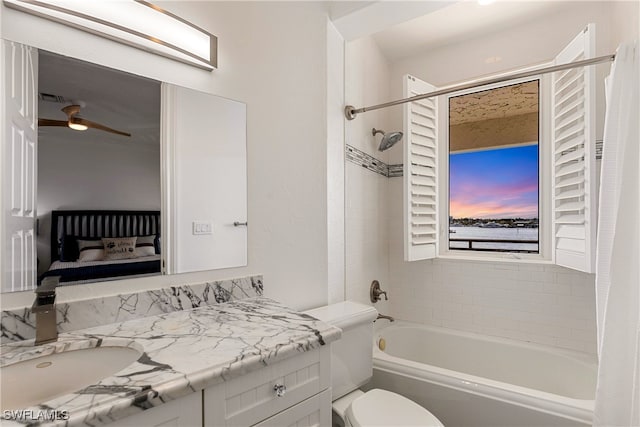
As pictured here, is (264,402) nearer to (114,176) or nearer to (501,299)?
(114,176)

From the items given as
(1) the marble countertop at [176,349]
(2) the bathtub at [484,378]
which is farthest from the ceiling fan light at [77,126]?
(2) the bathtub at [484,378]

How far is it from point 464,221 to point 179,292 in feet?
7.46

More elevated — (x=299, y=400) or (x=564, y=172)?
(x=564, y=172)

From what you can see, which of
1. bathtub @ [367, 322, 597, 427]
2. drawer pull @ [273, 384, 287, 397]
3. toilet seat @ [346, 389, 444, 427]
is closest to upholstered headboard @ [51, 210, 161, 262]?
drawer pull @ [273, 384, 287, 397]

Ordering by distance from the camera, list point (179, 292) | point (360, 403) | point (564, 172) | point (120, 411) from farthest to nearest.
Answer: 1. point (564, 172)
2. point (360, 403)
3. point (179, 292)
4. point (120, 411)

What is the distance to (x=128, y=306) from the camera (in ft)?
3.66

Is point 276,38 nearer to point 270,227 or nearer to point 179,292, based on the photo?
point 270,227

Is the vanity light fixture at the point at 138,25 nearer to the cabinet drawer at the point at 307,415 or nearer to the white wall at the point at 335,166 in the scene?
the white wall at the point at 335,166

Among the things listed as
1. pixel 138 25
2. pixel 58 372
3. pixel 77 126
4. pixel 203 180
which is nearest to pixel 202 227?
pixel 203 180

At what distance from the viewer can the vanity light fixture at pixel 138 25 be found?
983 millimetres

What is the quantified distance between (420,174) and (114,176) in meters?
1.99

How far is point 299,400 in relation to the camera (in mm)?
983

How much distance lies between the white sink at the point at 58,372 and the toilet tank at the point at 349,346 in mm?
880

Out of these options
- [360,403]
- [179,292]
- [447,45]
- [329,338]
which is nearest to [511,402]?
[360,403]
